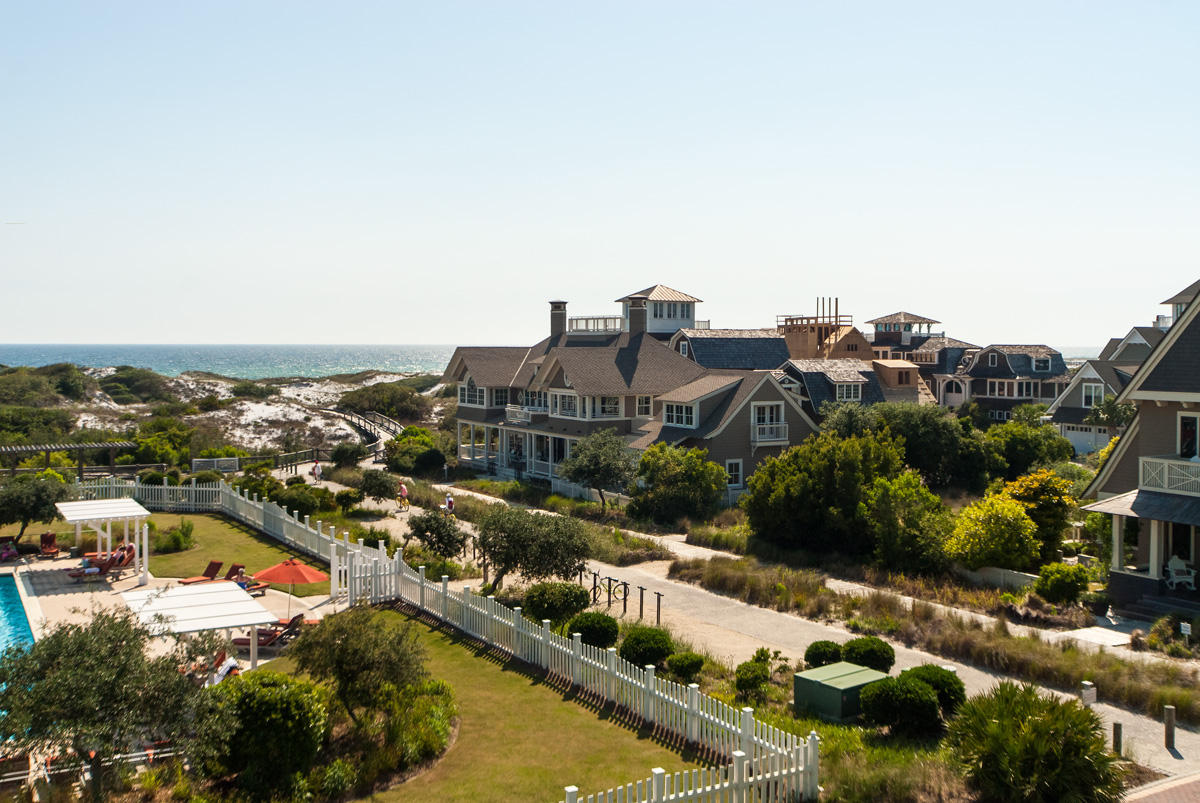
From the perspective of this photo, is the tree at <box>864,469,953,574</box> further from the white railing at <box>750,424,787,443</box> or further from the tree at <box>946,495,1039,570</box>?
the white railing at <box>750,424,787,443</box>

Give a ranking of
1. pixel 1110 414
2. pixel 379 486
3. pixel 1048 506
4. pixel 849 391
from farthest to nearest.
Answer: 1. pixel 1110 414
2. pixel 849 391
3. pixel 379 486
4. pixel 1048 506

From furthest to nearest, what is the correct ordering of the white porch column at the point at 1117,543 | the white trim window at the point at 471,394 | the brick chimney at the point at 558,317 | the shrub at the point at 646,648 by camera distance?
the brick chimney at the point at 558,317
the white trim window at the point at 471,394
the white porch column at the point at 1117,543
the shrub at the point at 646,648

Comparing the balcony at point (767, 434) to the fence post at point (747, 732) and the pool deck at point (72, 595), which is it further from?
the fence post at point (747, 732)

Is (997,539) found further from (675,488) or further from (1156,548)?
(675,488)

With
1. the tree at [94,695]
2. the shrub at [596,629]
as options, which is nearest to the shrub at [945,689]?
the shrub at [596,629]

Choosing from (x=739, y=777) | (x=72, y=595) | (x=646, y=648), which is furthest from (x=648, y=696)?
(x=72, y=595)

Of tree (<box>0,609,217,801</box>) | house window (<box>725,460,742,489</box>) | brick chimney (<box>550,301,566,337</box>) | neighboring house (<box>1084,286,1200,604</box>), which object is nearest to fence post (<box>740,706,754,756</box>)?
tree (<box>0,609,217,801</box>)
